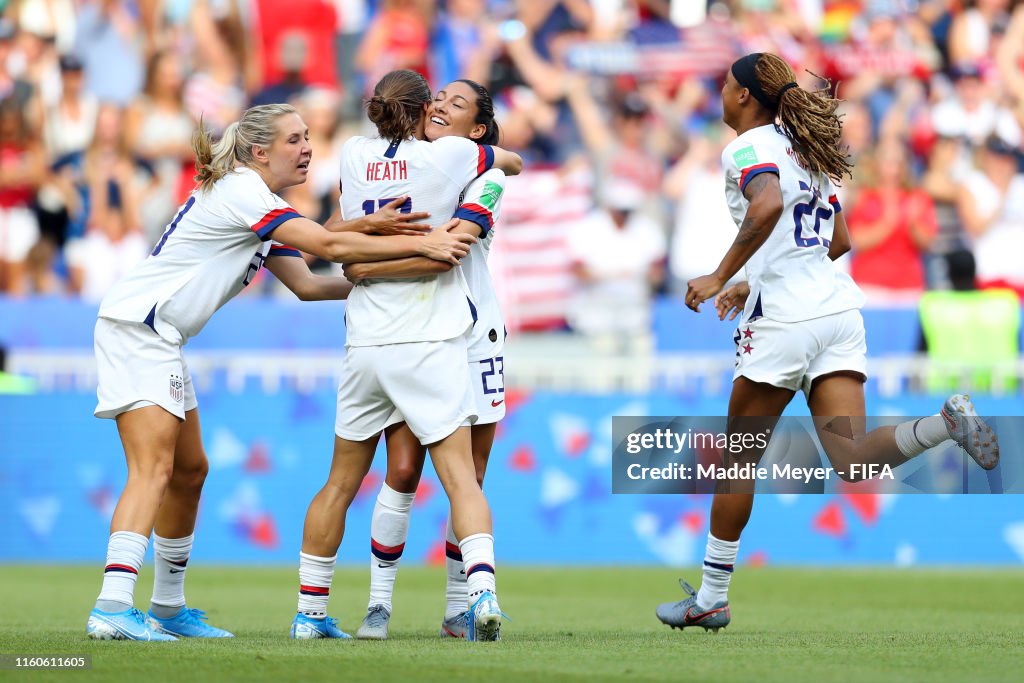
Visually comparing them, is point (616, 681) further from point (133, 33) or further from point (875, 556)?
point (133, 33)

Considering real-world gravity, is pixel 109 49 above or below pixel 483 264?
above

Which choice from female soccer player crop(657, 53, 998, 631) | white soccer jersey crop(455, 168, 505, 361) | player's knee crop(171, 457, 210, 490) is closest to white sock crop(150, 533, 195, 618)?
player's knee crop(171, 457, 210, 490)

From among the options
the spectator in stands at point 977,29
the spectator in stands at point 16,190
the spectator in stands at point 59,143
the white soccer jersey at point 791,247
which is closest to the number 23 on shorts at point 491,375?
Result: the white soccer jersey at point 791,247

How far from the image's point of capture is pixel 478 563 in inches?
221

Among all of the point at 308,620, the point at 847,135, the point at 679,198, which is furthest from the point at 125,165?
the point at 308,620

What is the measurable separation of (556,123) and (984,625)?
981 cm

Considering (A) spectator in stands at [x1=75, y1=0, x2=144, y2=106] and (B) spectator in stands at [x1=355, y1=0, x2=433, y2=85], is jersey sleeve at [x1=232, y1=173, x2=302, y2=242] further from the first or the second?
(A) spectator in stands at [x1=75, y1=0, x2=144, y2=106]

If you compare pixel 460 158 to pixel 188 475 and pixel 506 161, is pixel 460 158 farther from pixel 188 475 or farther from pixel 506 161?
pixel 188 475

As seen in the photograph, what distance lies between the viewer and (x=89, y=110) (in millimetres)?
15734

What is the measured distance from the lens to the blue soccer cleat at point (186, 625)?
621 cm

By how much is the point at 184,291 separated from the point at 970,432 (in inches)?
126

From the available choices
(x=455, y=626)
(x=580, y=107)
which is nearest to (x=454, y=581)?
(x=455, y=626)

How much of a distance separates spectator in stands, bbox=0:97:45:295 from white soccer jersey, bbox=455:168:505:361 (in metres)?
9.42

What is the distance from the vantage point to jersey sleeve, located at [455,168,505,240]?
19.7 feet
